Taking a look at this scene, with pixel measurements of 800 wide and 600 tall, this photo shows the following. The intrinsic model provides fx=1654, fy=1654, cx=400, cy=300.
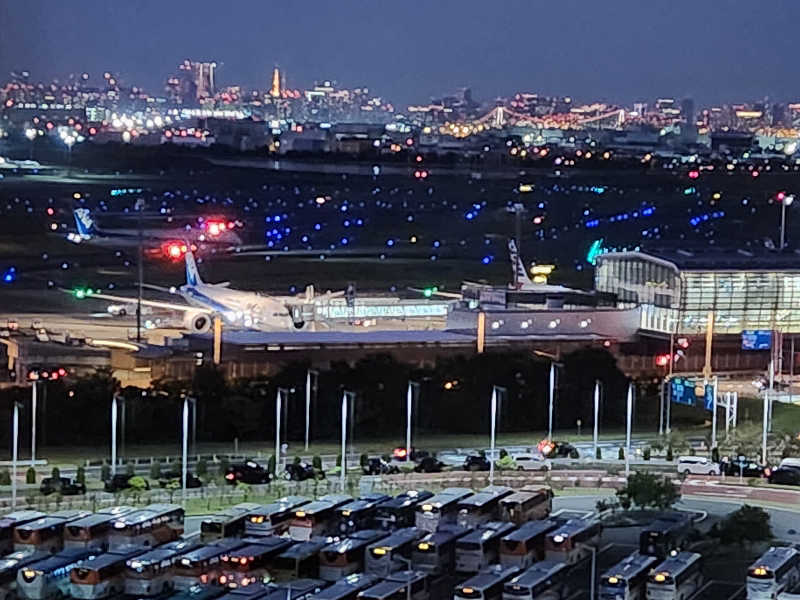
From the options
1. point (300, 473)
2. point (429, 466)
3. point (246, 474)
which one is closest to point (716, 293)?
point (429, 466)

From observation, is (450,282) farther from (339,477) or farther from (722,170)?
(722,170)

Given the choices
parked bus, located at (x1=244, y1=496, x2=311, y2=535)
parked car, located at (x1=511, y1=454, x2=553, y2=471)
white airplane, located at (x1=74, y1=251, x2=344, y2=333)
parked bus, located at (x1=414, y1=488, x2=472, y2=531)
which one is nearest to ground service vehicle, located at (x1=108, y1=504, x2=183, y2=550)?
parked bus, located at (x1=244, y1=496, x2=311, y2=535)

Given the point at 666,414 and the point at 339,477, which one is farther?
the point at 666,414

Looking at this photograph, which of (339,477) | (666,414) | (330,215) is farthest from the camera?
(330,215)

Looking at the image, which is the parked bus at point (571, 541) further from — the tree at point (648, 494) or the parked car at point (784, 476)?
the parked car at point (784, 476)

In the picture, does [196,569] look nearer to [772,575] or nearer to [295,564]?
[295,564]

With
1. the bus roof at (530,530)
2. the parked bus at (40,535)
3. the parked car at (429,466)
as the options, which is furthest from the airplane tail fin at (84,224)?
the bus roof at (530,530)

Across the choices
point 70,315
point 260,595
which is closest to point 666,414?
point 260,595
